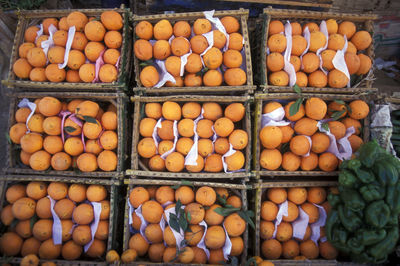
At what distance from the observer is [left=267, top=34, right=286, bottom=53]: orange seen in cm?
219

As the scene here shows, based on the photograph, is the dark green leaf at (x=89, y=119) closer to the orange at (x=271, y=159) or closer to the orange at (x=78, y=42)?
the orange at (x=78, y=42)

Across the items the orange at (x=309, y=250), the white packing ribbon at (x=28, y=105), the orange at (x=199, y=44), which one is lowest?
the orange at (x=309, y=250)

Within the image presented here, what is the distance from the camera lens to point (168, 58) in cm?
215

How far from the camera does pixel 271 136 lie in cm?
196

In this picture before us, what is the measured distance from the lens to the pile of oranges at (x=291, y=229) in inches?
80.7

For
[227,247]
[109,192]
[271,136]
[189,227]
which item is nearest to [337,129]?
[271,136]

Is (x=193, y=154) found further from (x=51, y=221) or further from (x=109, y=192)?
(x=51, y=221)

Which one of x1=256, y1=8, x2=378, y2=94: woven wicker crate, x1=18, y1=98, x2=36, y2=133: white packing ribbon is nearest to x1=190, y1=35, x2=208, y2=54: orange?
x1=256, y1=8, x2=378, y2=94: woven wicker crate

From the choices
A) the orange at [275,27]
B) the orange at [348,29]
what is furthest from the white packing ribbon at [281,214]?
the orange at [348,29]

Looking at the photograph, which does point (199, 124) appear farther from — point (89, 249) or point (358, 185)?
point (89, 249)

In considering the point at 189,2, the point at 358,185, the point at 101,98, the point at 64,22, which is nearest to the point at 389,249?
the point at 358,185

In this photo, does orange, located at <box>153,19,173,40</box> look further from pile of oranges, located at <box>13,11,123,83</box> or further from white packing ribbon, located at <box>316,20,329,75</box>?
white packing ribbon, located at <box>316,20,329,75</box>

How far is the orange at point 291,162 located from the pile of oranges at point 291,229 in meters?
0.23

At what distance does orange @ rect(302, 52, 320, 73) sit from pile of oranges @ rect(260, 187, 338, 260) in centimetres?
116
